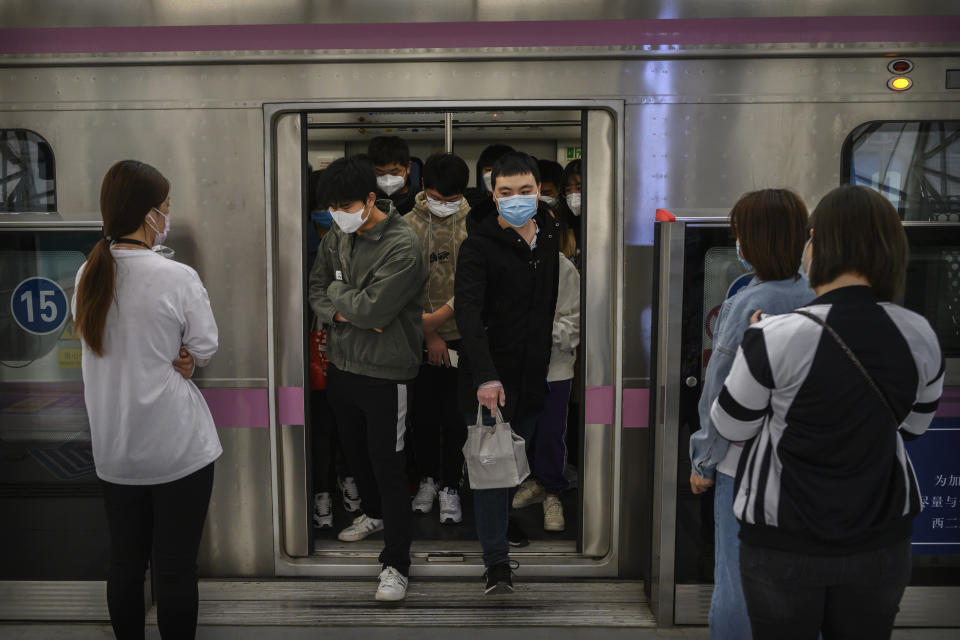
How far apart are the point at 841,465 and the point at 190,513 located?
1.88 metres

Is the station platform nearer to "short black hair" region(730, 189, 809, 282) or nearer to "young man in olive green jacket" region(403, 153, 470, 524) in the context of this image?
"young man in olive green jacket" region(403, 153, 470, 524)

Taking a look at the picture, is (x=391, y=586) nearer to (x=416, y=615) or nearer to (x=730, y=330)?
(x=416, y=615)

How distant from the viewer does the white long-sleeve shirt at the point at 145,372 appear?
2254 millimetres

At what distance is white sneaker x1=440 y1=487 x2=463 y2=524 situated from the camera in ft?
13.1

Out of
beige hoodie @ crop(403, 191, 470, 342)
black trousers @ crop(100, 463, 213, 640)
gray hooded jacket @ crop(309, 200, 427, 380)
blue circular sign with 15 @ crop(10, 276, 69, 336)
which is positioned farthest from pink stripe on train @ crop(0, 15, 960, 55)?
black trousers @ crop(100, 463, 213, 640)

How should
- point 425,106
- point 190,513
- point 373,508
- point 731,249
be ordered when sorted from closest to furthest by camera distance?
point 190,513 → point 731,249 → point 425,106 → point 373,508

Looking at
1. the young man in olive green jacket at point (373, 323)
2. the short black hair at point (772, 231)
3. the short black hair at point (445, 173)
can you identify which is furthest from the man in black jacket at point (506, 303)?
the short black hair at point (772, 231)

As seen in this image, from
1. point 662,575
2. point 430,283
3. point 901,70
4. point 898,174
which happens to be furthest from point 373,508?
point 901,70

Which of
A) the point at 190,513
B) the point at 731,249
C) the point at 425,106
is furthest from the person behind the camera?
the point at 425,106

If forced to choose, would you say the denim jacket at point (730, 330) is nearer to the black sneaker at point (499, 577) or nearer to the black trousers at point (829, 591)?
the black trousers at point (829, 591)

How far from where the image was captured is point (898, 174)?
321 centimetres

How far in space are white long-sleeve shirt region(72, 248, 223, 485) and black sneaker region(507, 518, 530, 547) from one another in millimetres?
1818

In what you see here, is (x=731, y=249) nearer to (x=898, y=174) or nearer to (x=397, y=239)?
(x=898, y=174)

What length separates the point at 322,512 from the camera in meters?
3.95
